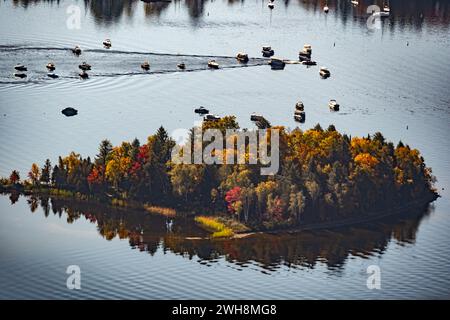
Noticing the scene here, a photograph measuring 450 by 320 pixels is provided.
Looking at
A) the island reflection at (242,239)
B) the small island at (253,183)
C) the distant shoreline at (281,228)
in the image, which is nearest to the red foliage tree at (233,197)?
the small island at (253,183)

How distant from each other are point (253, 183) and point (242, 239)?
8878 millimetres

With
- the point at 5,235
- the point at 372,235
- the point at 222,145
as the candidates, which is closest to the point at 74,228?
the point at 5,235

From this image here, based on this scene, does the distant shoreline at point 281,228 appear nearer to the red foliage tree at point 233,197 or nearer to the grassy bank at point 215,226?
the grassy bank at point 215,226

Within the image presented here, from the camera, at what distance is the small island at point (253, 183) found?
18475cm

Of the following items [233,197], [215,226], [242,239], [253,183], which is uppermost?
[253,183]

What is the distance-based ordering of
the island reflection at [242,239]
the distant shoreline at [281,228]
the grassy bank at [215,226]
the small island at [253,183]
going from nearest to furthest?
the island reflection at [242,239] → the grassy bank at [215,226] → the distant shoreline at [281,228] → the small island at [253,183]

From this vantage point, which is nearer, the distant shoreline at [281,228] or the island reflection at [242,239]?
the island reflection at [242,239]

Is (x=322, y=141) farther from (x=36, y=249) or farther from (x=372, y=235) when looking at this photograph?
(x=36, y=249)

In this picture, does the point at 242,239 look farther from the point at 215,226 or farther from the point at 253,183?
the point at 253,183

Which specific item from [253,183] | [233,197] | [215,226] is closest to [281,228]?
[233,197]

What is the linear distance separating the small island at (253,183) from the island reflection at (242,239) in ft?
5.86

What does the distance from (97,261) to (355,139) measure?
129ft

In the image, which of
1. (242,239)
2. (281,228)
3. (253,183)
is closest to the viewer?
(242,239)

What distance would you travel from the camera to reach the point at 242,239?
181 m
